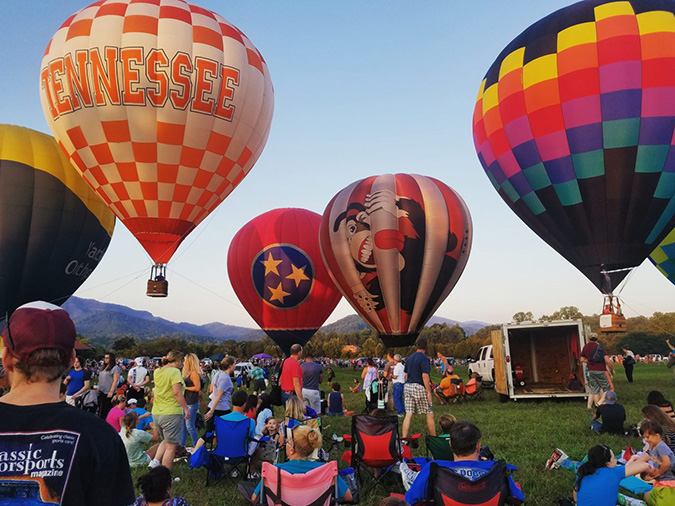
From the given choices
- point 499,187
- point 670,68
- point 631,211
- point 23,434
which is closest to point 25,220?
point 499,187

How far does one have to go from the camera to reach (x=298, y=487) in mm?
3516

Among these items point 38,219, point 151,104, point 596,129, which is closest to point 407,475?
point 596,129

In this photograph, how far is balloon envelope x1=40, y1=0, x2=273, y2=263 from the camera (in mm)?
12766

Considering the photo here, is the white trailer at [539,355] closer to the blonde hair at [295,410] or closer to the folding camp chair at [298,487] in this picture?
the blonde hair at [295,410]

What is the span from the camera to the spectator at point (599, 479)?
3924mm

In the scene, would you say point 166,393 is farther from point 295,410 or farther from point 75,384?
point 75,384

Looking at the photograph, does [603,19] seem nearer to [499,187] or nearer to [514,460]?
[499,187]

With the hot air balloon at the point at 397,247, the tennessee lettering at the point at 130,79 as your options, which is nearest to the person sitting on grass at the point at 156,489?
the tennessee lettering at the point at 130,79

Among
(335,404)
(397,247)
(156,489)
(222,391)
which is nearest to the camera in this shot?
(156,489)

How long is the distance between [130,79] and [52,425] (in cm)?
1288

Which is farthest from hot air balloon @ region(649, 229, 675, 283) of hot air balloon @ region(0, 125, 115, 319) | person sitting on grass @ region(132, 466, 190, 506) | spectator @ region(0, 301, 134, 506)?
hot air balloon @ region(0, 125, 115, 319)

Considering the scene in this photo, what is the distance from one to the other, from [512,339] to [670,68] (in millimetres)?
8619

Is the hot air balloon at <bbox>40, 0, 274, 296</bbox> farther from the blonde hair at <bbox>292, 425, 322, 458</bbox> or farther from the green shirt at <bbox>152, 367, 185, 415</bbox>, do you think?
the blonde hair at <bbox>292, 425, 322, 458</bbox>

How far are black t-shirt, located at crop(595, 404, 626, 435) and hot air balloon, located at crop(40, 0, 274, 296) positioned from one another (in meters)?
11.4
